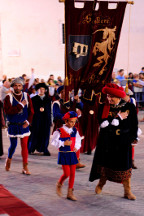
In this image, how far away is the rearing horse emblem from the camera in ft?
24.0

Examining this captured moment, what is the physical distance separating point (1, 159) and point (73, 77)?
8.12 ft

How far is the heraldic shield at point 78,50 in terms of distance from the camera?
6.86 m

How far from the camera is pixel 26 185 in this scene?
5.81 m

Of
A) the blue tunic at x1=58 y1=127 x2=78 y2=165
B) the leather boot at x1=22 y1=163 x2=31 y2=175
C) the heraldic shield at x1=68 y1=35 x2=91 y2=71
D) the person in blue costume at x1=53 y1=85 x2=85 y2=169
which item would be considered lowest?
the leather boot at x1=22 y1=163 x2=31 y2=175

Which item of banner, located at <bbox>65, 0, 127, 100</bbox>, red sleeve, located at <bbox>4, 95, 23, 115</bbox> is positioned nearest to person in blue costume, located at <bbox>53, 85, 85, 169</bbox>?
banner, located at <bbox>65, 0, 127, 100</bbox>

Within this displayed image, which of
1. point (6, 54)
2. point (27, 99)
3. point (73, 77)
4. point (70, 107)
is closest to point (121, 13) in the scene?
point (73, 77)

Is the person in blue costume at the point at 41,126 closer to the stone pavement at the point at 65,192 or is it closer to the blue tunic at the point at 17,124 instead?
the stone pavement at the point at 65,192

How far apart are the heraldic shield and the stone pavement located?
2027 mm

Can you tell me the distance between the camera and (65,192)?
17.9 ft

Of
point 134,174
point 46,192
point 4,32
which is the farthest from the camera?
point 4,32

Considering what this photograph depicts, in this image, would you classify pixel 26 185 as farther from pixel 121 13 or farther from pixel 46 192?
pixel 121 13

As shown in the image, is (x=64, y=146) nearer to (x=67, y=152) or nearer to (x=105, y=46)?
(x=67, y=152)

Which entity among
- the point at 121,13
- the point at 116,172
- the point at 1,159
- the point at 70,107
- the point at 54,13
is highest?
the point at 54,13

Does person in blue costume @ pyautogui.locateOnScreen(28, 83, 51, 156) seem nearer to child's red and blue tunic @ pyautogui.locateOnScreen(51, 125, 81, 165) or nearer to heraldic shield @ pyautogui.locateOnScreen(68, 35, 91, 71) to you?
A: heraldic shield @ pyautogui.locateOnScreen(68, 35, 91, 71)
